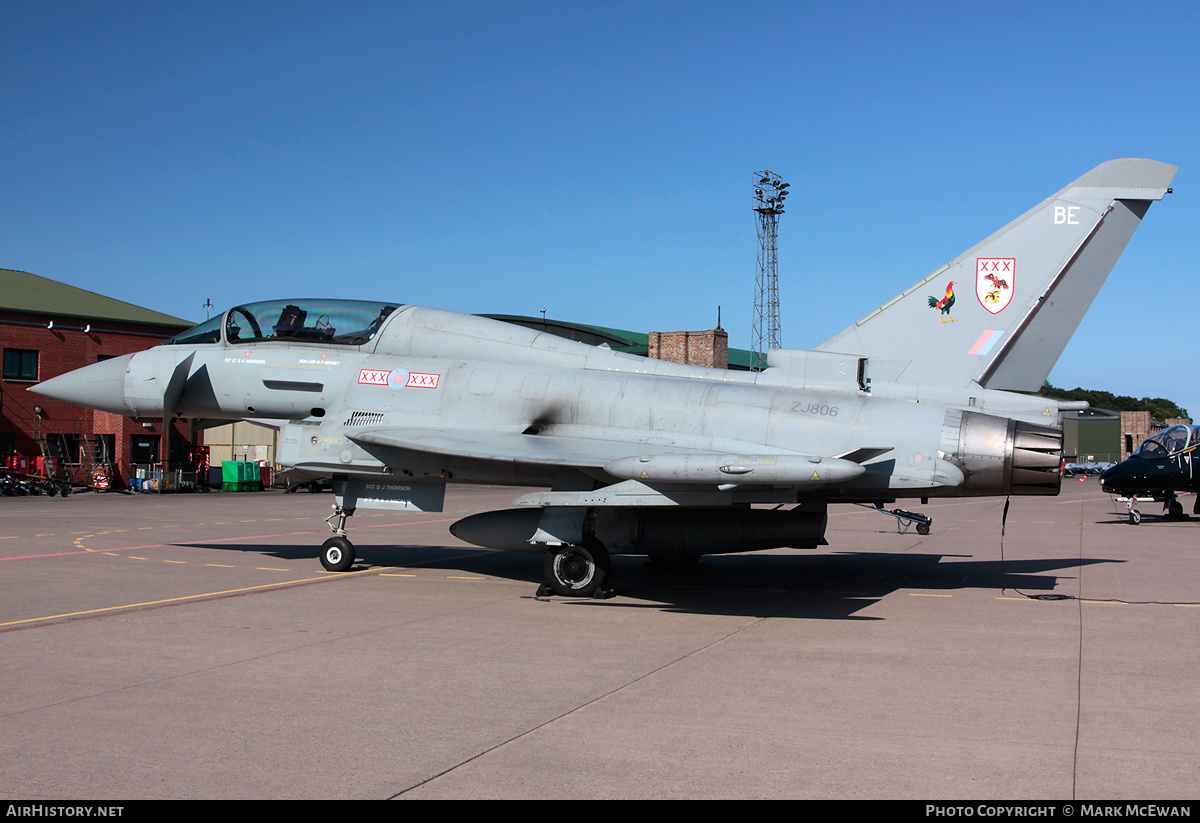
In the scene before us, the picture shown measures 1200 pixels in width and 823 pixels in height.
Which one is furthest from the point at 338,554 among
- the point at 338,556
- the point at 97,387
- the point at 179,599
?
the point at 97,387

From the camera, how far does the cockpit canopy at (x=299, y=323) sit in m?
12.0

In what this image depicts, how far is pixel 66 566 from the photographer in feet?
40.8

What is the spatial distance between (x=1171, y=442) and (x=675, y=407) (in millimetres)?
18985

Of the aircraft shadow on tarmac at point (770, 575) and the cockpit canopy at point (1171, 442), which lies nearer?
the aircraft shadow on tarmac at point (770, 575)

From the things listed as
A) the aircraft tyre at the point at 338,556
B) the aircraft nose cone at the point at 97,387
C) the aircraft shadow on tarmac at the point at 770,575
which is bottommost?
the aircraft shadow on tarmac at the point at 770,575

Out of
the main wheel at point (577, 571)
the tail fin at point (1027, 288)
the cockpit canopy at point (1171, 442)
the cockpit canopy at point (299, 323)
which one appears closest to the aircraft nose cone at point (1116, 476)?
the cockpit canopy at point (1171, 442)

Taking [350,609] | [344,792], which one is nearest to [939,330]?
[350,609]

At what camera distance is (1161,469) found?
74.8 ft

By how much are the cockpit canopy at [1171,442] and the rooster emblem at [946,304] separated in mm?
16122

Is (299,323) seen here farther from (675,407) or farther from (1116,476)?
(1116,476)

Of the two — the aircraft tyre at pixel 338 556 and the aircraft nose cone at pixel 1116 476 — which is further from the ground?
the aircraft nose cone at pixel 1116 476

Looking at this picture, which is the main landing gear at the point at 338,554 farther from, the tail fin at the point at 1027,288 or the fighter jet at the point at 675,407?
the tail fin at the point at 1027,288

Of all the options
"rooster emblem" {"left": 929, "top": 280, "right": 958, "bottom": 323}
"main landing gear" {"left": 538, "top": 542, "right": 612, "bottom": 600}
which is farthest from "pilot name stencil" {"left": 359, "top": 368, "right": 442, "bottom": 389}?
"rooster emblem" {"left": 929, "top": 280, "right": 958, "bottom": 323}

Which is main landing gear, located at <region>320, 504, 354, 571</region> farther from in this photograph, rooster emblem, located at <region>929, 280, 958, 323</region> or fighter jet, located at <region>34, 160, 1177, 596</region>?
rooster emblem, located at <region>929, 280, 958, 323</region>
